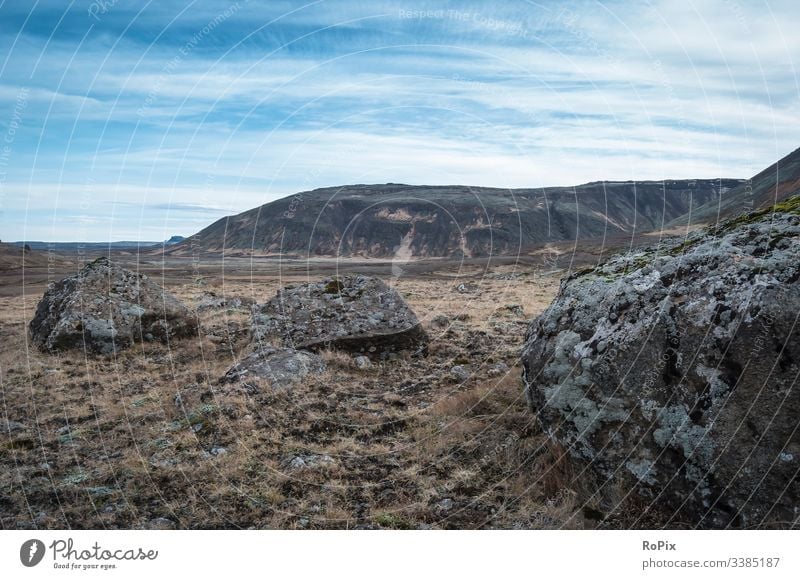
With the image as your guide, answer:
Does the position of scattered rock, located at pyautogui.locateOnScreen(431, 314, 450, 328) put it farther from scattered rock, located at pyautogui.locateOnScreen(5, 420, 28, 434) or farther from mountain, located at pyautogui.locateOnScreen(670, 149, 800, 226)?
mountain, located at pyautogui.locateOnScreen(670, 149, 800, 226)

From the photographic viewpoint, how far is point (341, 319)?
13828 millimetres

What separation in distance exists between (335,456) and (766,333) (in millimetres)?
5669

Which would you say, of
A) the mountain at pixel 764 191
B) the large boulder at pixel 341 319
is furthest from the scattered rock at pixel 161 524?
the mountain at pixel 764 191

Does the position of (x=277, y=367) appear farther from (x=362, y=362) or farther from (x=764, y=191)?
(x=764, y=191)

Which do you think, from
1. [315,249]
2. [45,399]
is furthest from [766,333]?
[315,249]

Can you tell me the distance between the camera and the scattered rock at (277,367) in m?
10.5

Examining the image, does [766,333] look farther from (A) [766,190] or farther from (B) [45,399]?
(A) [766,190]

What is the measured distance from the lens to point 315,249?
561 ft

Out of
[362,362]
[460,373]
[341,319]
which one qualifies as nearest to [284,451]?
[362,362]

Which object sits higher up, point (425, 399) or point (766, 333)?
point (766, 333)

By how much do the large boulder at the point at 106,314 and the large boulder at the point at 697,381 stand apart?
12543mm

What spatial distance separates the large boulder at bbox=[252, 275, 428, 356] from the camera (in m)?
13.4
